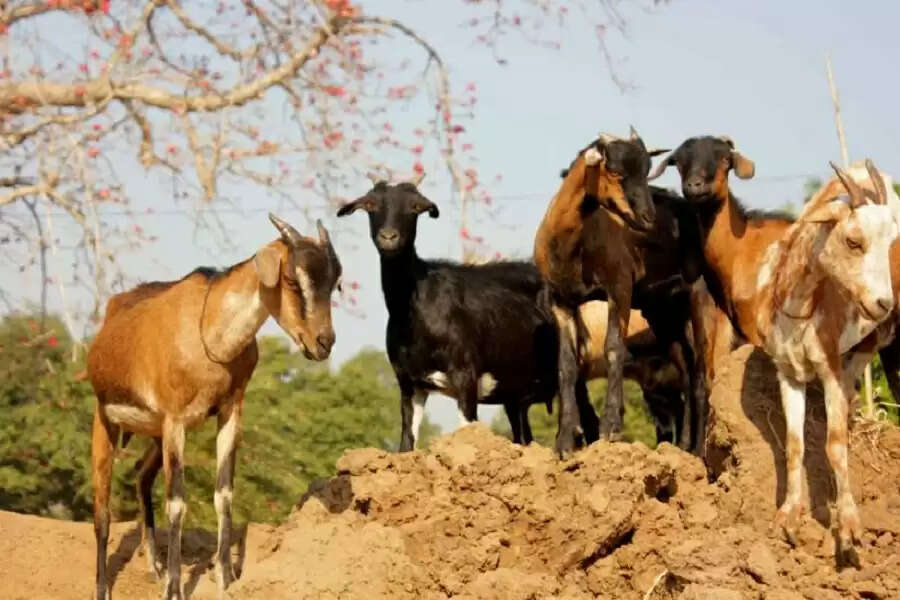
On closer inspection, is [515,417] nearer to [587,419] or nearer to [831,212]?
[587,419]

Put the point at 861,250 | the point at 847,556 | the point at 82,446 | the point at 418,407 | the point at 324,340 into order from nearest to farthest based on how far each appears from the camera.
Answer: the point at 861,250 < the point at 847,556 < the point at 324,340 < the point at 418,407 < the point at 82,446

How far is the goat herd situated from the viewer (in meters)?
9.30

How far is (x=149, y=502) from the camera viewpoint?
12.3 m

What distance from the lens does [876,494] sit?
9.66 m

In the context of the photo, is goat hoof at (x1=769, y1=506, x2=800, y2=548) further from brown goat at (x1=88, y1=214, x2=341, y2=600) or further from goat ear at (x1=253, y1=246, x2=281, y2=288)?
goat ear at (x1=253, y1=246, x2=281, y2=288)

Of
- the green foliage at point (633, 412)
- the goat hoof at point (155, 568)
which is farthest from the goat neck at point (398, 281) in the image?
the green foliage at point (633, 412)

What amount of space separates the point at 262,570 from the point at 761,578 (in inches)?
118

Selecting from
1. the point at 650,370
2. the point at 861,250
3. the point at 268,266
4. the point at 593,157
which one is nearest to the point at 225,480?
the point at 268,266

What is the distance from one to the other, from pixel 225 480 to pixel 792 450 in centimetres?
401

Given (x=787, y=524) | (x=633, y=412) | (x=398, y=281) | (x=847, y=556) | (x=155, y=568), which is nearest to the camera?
(x=847, y=556)

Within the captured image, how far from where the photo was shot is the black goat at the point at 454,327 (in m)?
13.1

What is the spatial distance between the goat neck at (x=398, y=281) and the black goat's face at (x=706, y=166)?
2547 mm

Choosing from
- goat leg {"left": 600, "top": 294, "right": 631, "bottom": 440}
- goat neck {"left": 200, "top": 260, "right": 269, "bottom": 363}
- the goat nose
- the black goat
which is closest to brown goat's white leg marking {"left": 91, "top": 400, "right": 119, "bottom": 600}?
goat neck {"left": 200, "top": 260, "right": 269, "bottom": 363}

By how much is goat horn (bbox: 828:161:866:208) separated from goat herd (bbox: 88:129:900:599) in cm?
1
